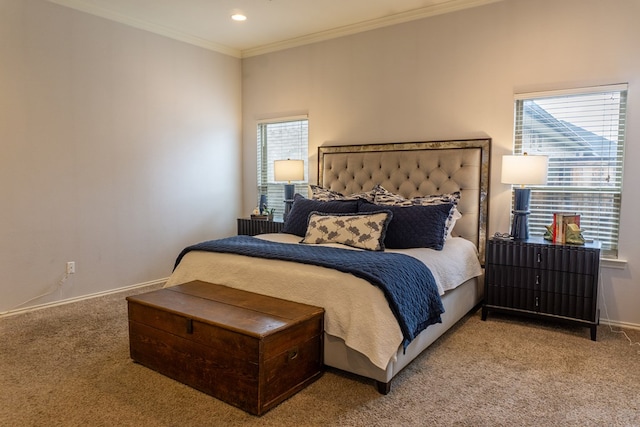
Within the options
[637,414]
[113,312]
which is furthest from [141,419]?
[637,414]

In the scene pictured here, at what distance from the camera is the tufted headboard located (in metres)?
4.08

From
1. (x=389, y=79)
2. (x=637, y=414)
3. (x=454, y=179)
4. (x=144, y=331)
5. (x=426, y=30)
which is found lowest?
(x=637, y=414)

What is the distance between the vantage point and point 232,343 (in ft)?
7.49

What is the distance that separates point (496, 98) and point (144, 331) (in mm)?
3445

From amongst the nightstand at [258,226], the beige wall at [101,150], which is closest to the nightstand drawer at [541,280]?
the nightstand at [258,226]

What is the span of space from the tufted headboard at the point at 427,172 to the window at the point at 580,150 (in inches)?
15.9

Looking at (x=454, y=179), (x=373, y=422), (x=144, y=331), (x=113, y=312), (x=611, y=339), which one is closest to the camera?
(x=373, y=422)

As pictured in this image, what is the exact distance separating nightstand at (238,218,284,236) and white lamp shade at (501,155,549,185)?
7.89 feet

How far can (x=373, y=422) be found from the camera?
2.17 meters

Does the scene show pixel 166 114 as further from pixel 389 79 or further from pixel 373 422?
pixel 373 422

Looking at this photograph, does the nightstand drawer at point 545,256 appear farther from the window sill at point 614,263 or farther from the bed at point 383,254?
the window sill at point 614,263

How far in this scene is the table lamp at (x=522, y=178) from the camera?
3529 mm

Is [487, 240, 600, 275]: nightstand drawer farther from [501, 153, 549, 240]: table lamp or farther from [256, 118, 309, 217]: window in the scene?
[256, 118, 309, 217]: window

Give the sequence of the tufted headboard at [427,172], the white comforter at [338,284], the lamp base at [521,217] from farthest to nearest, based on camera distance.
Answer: the tufted headboard at [427,172] < the lamp base at [521,217] < the white comforter at [338,284]
